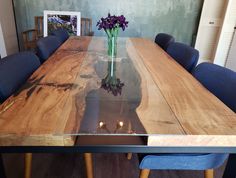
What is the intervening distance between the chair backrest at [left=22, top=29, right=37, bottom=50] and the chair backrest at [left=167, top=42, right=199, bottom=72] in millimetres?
2334

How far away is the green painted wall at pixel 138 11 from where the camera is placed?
3.57m

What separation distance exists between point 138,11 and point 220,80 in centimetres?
279

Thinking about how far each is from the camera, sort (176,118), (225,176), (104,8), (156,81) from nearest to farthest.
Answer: (176,118), (225,176), (156,81), (104,8)

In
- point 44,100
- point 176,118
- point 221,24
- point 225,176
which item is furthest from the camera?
point 221,24

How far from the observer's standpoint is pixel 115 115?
32.3 inches

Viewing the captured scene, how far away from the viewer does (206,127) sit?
743 millimetres

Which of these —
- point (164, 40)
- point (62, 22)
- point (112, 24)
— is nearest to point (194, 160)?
point (112, 24)

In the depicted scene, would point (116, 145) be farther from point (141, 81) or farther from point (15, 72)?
point (15, 72)

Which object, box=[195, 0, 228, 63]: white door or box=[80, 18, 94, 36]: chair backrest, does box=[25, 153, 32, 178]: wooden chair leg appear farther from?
box=[195, 0, 228, 63]: white door

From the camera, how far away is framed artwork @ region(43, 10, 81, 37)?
3.50 m

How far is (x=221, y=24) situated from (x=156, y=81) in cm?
275

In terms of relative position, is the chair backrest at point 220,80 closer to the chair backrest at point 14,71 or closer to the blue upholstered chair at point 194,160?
the blue upholstered chair at point 194,160

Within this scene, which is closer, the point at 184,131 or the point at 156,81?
the point at 184,131

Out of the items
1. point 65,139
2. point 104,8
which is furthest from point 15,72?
point 104,8
